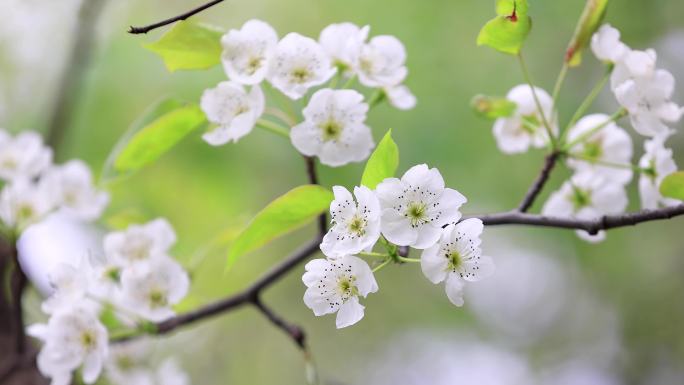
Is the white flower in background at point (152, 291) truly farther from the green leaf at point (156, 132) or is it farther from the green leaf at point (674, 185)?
the green leaf at point (674, 185)

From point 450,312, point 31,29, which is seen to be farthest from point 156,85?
point 450,312

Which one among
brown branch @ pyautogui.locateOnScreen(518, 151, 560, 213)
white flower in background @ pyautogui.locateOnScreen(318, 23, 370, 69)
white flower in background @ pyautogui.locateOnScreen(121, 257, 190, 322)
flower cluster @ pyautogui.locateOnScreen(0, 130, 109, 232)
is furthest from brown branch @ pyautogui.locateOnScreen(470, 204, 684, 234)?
flower cluster @ pyautogui.locateOnScreen(0, 130, 109, 232)

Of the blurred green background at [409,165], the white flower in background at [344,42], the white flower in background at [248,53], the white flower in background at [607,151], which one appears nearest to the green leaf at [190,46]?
the white flower in background at [248,53]

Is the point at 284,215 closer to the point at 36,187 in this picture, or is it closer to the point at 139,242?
the point at 139,242

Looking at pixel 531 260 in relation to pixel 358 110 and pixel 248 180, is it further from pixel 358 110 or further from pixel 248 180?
pixel 358 110

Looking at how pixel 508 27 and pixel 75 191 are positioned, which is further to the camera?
pixel 75 191

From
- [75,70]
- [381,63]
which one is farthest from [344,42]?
[75,70]
